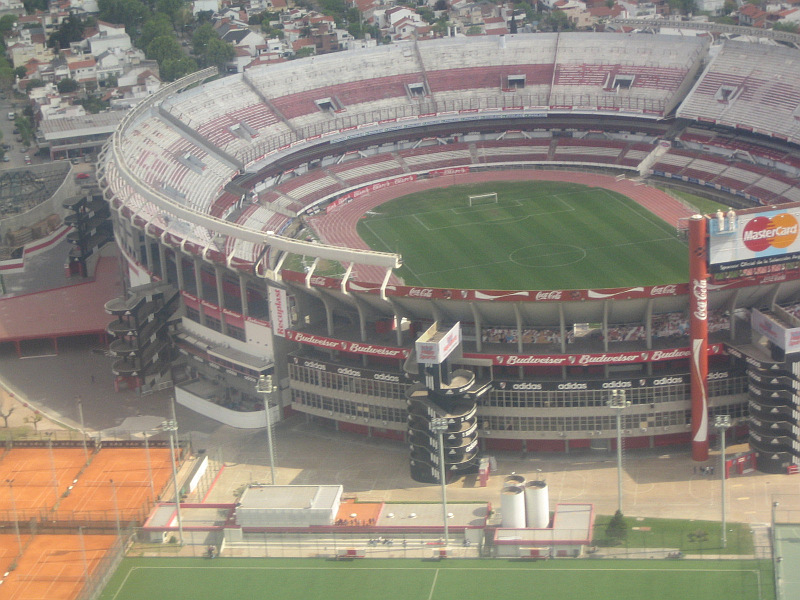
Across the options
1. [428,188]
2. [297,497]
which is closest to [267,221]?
[428,188]

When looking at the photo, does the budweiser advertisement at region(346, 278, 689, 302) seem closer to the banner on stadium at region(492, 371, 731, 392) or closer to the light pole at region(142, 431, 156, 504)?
the banner on stadium at region(492, 371, 731, 392)

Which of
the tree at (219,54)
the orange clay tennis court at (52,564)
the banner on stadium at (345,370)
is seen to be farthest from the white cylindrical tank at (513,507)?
the tree at (219,54)

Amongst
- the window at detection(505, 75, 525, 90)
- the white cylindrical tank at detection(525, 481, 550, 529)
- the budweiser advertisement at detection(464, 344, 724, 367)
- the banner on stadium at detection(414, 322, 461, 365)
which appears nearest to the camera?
the white cylindrical tank at detection(525, 481, 550, 529)

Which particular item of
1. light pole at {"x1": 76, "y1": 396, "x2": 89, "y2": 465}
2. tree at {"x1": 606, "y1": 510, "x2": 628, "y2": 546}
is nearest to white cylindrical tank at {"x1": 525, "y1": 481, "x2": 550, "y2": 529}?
tree at {"x1": 606, "y1": 510, "x2": 628, "y2": 546}

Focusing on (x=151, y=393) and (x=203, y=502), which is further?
(x=151, y=393)

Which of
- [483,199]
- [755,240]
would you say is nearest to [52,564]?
[755,240]

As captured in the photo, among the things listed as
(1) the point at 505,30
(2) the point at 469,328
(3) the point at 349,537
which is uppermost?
(1) the point at 505,30

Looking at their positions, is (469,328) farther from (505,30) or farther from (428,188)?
(505,30)

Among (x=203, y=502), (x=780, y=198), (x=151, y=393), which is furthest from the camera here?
(x=780, y=198)
